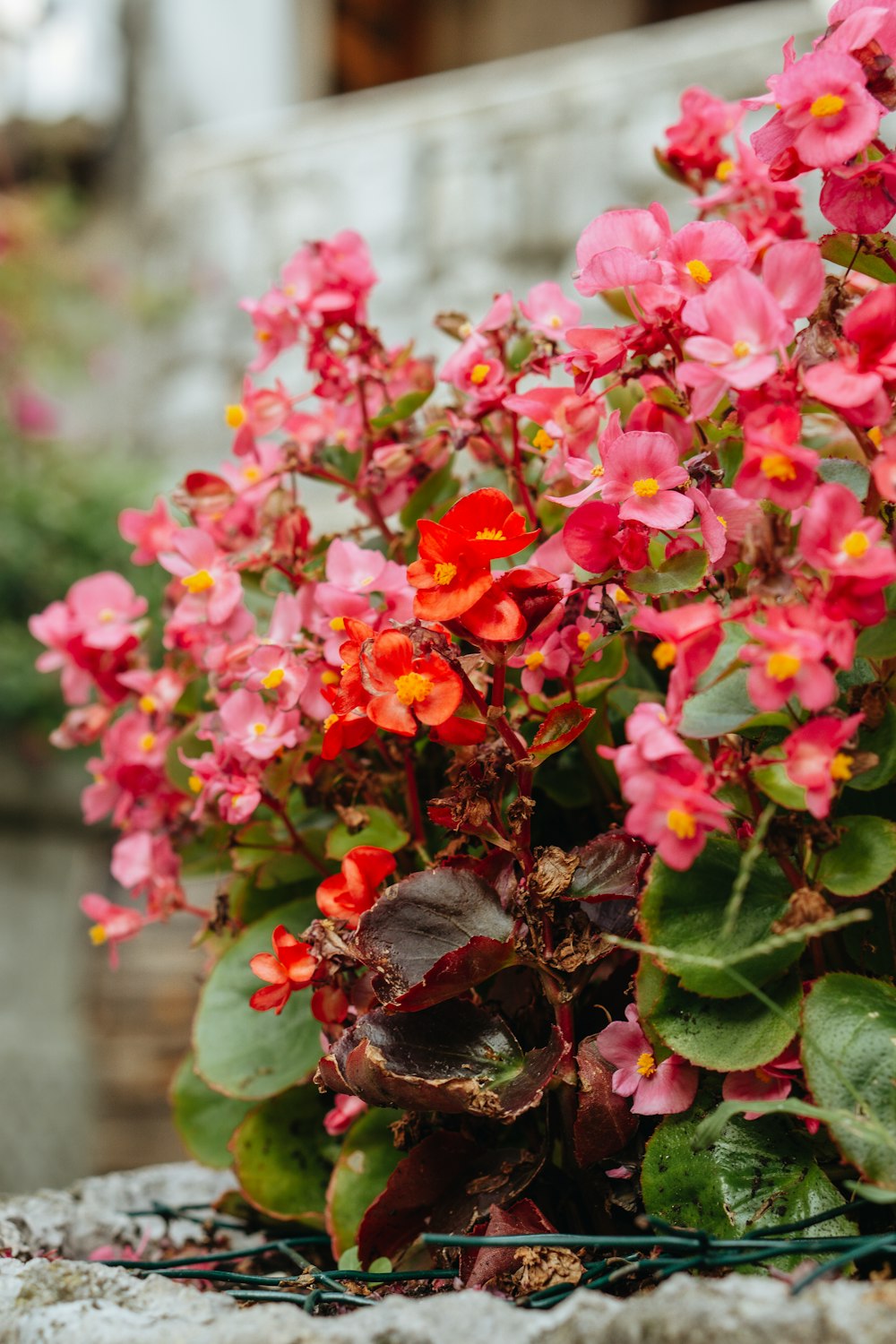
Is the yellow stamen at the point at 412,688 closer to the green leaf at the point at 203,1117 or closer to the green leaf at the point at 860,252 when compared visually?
the green leaf at the point at 860,252

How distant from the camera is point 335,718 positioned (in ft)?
1.75

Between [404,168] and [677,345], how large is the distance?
8.01ft

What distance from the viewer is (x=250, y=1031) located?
0.72m

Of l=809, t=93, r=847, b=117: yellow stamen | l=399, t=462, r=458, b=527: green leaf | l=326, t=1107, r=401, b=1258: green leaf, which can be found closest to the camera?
l=809, t=93, r=847, b=117: yellow stamen

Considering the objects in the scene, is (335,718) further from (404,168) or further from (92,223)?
(92,223)

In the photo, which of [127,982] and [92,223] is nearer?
[127,982]

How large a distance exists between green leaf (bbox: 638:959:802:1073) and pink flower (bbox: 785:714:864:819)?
111 millimetres

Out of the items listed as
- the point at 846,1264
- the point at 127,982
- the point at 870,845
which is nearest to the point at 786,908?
the point at 870,845

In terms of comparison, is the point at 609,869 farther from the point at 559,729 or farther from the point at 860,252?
the point at 860,252

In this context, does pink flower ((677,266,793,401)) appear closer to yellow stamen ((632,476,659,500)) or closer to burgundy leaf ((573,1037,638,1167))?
yellow stamen ((632,476,659,500))

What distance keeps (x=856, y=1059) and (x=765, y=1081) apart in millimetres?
58

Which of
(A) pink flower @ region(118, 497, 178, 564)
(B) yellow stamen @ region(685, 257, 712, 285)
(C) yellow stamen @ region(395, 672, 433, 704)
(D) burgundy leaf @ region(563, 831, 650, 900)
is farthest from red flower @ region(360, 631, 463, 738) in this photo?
(A) pink flower @ region(118, 497, 178, 564)

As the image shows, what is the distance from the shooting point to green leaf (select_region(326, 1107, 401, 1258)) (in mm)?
638

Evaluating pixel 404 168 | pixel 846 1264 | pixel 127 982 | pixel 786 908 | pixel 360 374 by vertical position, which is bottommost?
pixel 127 982
